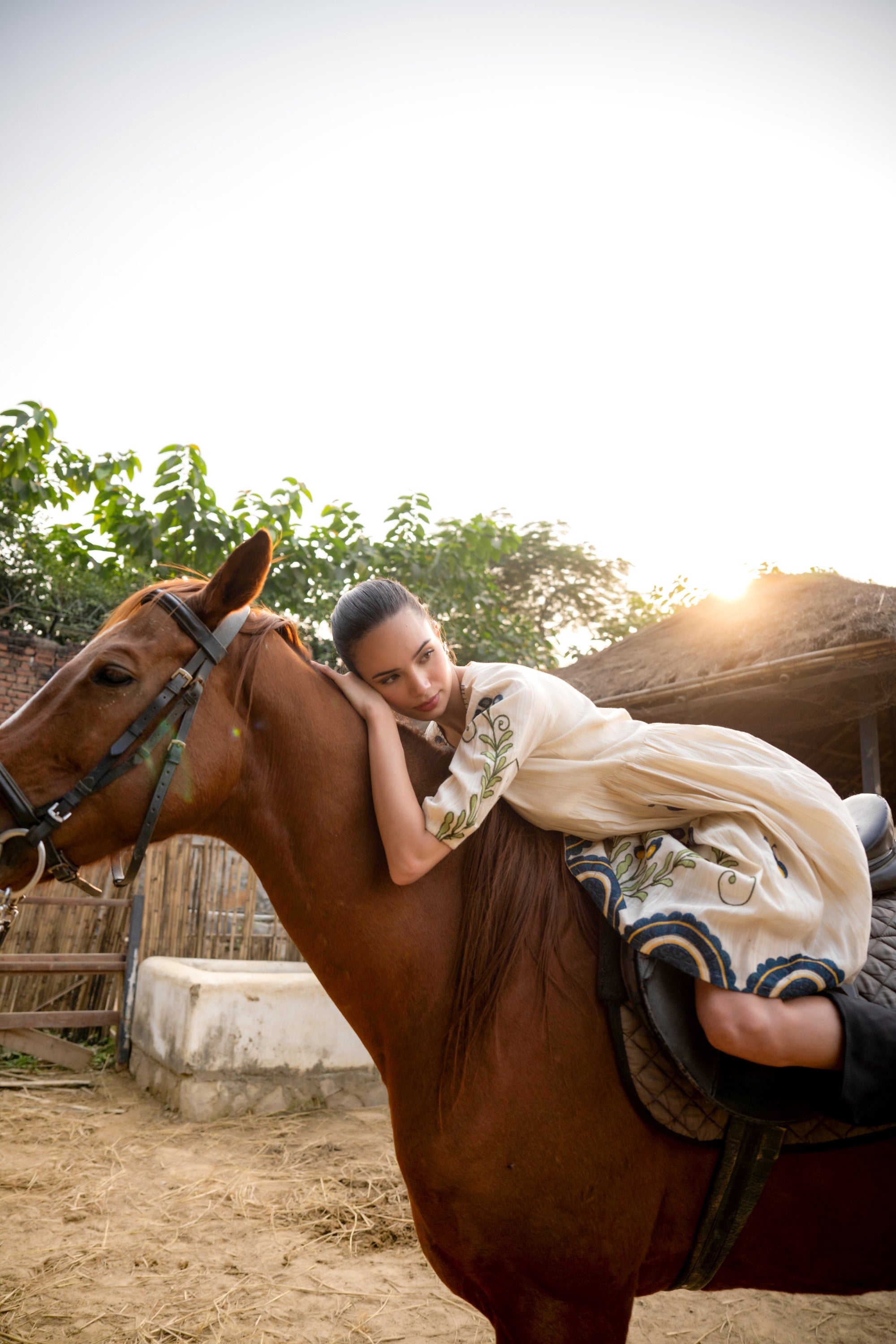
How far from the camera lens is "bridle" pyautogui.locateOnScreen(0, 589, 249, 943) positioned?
1.53m

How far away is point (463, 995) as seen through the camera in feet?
5.41

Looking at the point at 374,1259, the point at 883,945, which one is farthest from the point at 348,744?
the point at 374,1259

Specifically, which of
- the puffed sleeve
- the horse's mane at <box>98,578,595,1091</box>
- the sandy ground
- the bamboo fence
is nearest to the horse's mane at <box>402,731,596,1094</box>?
the horse's mane at <box>98,578,595,1091</box>

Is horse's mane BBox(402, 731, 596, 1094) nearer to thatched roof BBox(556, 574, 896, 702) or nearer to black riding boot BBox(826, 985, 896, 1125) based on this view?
black riding boot BBox(826, 985, 896, 1125)

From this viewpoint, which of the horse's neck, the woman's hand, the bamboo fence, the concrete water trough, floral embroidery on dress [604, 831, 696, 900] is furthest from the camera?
the bamboo fence

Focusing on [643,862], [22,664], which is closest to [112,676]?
[643,862]

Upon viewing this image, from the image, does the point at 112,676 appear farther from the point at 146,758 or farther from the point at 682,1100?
the point at 682,1100

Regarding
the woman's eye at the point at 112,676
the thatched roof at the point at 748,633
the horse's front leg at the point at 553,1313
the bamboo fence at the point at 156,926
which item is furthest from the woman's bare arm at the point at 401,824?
the bamboo fence at the point at 156,926

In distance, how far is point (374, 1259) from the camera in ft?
12.1

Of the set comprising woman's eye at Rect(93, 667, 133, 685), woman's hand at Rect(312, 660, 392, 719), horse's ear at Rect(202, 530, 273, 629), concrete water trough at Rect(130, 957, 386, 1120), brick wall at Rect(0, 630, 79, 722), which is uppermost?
brick wall at Rect(0, 630, 79, 722)

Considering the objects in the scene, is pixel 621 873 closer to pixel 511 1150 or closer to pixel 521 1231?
pixel 511 1150

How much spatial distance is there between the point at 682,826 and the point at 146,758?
1216 millimetres

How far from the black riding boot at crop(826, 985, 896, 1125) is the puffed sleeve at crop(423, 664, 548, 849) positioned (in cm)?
80

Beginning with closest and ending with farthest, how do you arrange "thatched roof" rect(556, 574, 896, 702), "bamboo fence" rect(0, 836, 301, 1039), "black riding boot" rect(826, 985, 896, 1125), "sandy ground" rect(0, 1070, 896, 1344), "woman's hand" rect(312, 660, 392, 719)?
1. "black riding boot" rect(826, 985, 896, 1125)
2. "woman's hand" rect(312, 660, 392, 719)
3. "sandy ground" rect(0, 1070, 896, 1344)
4. "thatched roof" rect(556, 574, 896, 702)
5. "bamboo fence" rect(0, 836, 301, 1039)
